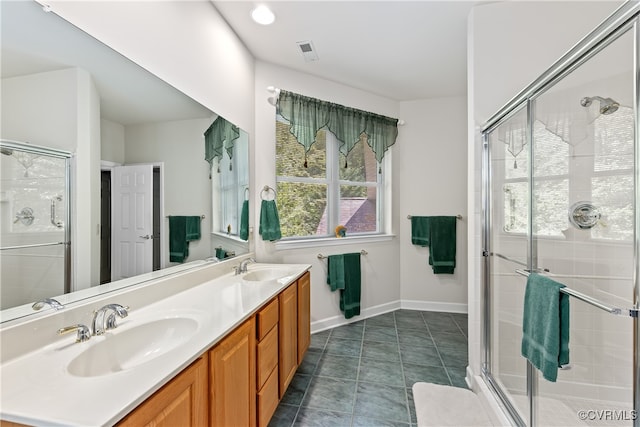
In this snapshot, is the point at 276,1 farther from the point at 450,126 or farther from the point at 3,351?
the point at 450,126

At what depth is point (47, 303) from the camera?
3.03 ft

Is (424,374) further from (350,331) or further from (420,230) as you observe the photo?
(420,230)

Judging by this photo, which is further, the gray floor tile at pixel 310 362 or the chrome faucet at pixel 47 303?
the gray floor tile at pixel 310 362

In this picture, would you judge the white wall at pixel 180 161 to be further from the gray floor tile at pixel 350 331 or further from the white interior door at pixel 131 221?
the gray floor tile at pixel 350 331

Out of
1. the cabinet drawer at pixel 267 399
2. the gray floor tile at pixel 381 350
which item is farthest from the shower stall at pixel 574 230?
the cabinet drawer at pixel 267 399

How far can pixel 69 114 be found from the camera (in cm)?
100

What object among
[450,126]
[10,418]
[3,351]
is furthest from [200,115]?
[450,126]

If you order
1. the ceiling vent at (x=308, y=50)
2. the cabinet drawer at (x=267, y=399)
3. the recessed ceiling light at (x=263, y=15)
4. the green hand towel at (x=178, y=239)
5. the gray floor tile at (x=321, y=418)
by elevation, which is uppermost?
the ceiling vent at (x=308, y=50)

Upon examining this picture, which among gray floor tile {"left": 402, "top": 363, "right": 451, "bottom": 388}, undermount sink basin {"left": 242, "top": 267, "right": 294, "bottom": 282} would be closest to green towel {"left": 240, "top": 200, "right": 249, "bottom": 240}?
undermount sink basin {"left": 242, "top": 267, "right": 294, "bottom": 282}

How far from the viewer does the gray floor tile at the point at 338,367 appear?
2098 mm

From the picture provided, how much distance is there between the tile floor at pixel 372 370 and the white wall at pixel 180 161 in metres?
1.17

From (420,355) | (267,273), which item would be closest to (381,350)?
(420,355)

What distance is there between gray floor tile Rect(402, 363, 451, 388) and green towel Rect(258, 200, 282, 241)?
1.52 metres

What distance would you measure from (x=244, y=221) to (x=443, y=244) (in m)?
2.41
